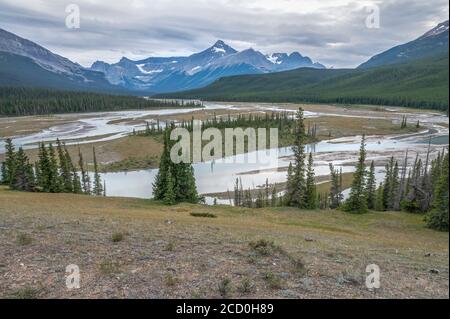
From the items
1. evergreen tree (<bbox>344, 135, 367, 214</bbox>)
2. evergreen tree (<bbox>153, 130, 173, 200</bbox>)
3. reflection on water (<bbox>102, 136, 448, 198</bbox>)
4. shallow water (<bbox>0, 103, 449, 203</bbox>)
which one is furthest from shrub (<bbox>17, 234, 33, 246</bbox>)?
reflection on water (<bbox>102, 136, 448, 198</bbox>)

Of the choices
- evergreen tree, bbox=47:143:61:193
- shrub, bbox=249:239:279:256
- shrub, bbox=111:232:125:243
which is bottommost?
evergreen tree, bbox=47:143:61:193

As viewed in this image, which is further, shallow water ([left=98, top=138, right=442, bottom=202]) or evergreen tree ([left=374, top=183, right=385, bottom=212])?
shallow water ([left=98, top=138, right=442, bottom=202])

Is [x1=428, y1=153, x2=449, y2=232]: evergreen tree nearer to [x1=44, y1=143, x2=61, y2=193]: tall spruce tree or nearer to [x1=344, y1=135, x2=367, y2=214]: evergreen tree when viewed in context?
[x1=344, y1=135, x2=367, y2=214]: evergreen tree

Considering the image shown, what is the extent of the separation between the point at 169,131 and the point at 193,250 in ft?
133

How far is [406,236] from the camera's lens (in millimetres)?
36156

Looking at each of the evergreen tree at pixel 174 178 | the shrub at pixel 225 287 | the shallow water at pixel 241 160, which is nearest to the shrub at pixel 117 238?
the shrub at pixel 225 287

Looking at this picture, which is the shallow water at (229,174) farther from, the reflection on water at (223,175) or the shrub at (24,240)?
the shrub at (24,240)

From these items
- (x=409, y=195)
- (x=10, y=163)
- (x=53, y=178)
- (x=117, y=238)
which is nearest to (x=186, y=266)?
(x=117, y=238)

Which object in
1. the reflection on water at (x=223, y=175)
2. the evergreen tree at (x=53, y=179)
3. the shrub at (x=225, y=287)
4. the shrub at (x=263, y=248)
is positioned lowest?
the reflection on water at (x=223, y=175)

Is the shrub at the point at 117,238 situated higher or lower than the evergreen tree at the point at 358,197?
higher
